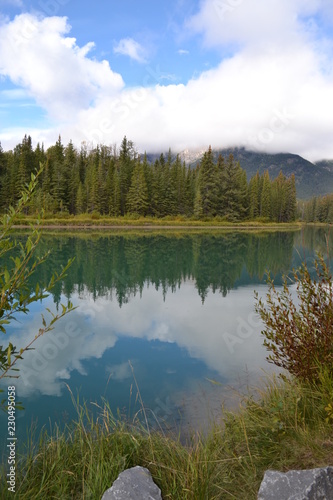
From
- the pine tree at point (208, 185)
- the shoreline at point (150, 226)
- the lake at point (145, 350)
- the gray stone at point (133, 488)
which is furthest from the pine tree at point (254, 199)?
the gray stone at point (133, 488)

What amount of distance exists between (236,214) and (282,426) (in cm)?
6857

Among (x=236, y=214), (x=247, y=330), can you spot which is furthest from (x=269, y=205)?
(x=247, y=330)

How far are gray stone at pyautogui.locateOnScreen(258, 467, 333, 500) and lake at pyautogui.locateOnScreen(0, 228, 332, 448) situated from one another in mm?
1661

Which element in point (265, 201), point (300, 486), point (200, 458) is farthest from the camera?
point (265, 201)

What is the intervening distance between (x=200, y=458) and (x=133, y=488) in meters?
0.72

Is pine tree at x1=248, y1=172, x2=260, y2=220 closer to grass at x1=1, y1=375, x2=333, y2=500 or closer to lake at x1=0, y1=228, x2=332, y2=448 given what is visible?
lake at x1=0, y1=228, x2=332, y2=448

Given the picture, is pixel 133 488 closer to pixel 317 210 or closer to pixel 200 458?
pixel 200 458

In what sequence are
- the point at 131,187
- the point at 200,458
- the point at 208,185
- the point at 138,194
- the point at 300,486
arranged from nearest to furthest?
the point at 300,486 < the point at 200,458 < the point at 138,194 < the point at 131,187 < the point at 208,185

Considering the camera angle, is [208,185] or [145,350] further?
[208,185]

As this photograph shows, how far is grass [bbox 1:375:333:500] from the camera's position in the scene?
288 cm

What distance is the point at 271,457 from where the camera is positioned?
3092 millimetres

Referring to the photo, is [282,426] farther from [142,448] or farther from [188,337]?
[188,337]

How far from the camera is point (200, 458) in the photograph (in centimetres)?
322

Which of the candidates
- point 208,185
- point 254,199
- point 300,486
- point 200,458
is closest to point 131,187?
point 208,185
